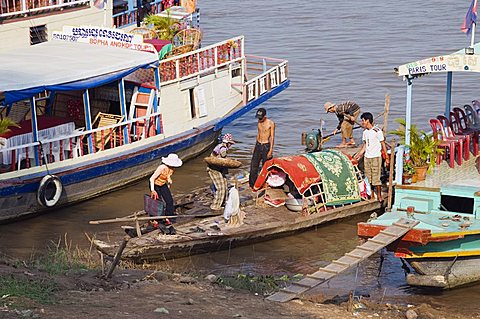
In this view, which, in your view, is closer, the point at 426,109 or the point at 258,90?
the point at 258,90

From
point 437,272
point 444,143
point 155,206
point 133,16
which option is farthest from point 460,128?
point 133,16

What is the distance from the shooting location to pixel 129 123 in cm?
1798

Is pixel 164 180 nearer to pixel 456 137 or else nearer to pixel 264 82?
pixel 456 137

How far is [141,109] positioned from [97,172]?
200cm

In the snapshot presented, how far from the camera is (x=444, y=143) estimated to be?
50.8 ft

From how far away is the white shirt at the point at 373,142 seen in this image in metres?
15.1

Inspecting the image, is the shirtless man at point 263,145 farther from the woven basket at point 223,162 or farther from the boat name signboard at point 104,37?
the boat name signboard at point 104,37

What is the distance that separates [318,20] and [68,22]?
719 inches

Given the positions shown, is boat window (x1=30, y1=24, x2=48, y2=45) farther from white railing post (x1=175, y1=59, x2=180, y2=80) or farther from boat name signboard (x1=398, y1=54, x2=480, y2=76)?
boat name signboard (x1=398, y1=54, x2=480, y2=76)

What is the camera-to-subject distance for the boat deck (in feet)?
46.4

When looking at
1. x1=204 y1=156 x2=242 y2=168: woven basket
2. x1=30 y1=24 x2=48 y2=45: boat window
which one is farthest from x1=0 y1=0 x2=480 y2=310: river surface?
x1=30 y1=24 x2=48 y2=45: boat window

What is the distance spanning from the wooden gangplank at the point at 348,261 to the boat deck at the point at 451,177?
1.72 m

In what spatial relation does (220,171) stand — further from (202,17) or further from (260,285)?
(202,17)

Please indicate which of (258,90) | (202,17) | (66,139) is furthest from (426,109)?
(202,17)
